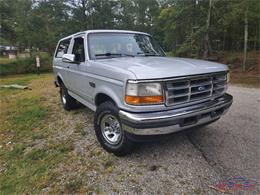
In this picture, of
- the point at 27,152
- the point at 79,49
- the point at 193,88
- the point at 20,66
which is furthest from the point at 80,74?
the point at 20,66

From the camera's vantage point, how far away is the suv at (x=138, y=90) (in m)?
2.37

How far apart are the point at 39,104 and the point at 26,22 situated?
20.3 metres

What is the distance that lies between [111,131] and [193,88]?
140 cm

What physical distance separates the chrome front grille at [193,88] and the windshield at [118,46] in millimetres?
1398

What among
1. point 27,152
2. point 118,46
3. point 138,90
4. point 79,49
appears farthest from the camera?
point 79,49

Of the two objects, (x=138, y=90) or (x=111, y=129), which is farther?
Answer: (x=111, y=129)

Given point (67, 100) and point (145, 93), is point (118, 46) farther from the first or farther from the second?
point (67, 100)

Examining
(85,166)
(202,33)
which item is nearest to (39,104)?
(85,166)

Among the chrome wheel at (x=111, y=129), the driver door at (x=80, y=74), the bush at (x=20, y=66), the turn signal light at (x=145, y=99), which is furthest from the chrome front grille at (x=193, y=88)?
the bush at (x=20, y=66)

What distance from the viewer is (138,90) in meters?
2.34

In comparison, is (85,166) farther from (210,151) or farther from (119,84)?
(210,151)

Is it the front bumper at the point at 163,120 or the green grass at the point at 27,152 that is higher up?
the front bumper at the point at 163,120

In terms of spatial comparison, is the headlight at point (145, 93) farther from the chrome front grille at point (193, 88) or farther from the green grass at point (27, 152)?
the green grass at point (27, 152)

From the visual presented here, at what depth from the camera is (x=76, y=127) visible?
4281 millimetres
